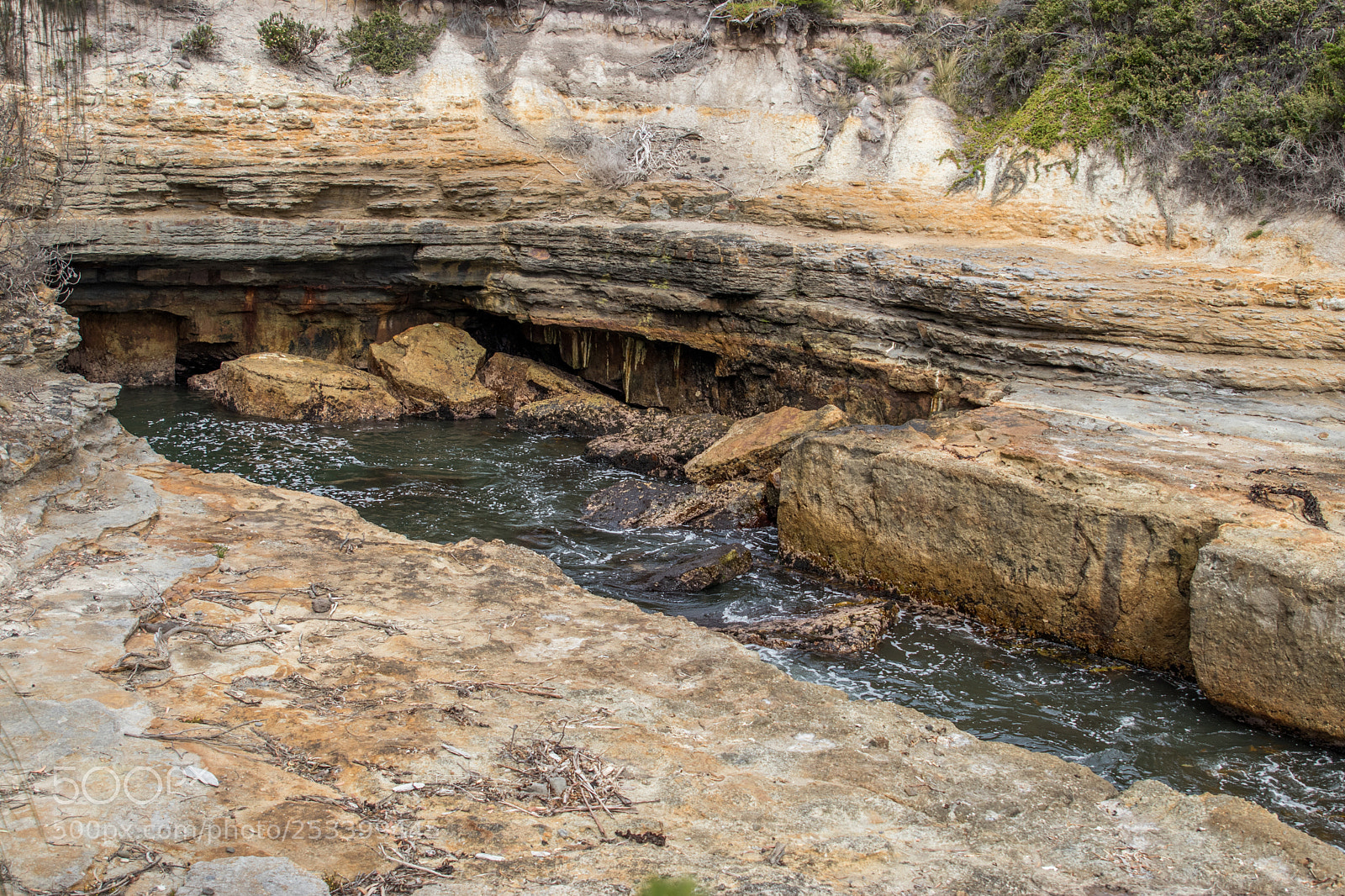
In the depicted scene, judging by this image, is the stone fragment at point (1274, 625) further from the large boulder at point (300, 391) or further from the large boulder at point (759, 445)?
the large boulder at point (300, 391)

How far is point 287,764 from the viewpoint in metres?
3.51

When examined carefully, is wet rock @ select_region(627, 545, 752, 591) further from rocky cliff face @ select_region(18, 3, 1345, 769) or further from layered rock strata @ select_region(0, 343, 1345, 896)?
layered rock strata @ select_region(0, 343, 1345, 896)

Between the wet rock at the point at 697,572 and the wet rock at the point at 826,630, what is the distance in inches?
30.2

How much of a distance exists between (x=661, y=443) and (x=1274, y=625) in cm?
728

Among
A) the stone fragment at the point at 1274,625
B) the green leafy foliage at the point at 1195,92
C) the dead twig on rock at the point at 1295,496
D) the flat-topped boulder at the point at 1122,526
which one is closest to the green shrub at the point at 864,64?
the green leafy foliage at the point at 1195,92

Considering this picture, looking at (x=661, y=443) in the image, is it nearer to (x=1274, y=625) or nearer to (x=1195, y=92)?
(x=1274, y=625)

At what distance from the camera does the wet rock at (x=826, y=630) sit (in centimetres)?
653

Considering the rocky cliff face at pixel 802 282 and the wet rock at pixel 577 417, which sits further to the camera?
the wet rock at pixel 577 417

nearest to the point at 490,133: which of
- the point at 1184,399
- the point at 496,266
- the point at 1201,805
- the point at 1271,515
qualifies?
the point at 496,266

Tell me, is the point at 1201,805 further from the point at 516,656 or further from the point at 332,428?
the point at 332,428

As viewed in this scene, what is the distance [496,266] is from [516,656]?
31.8 ft

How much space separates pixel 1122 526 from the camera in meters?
6.26

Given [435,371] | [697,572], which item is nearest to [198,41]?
[435,371]

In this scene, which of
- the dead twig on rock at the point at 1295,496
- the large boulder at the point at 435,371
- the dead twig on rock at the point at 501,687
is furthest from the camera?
the large boulder at the point at 435,371
